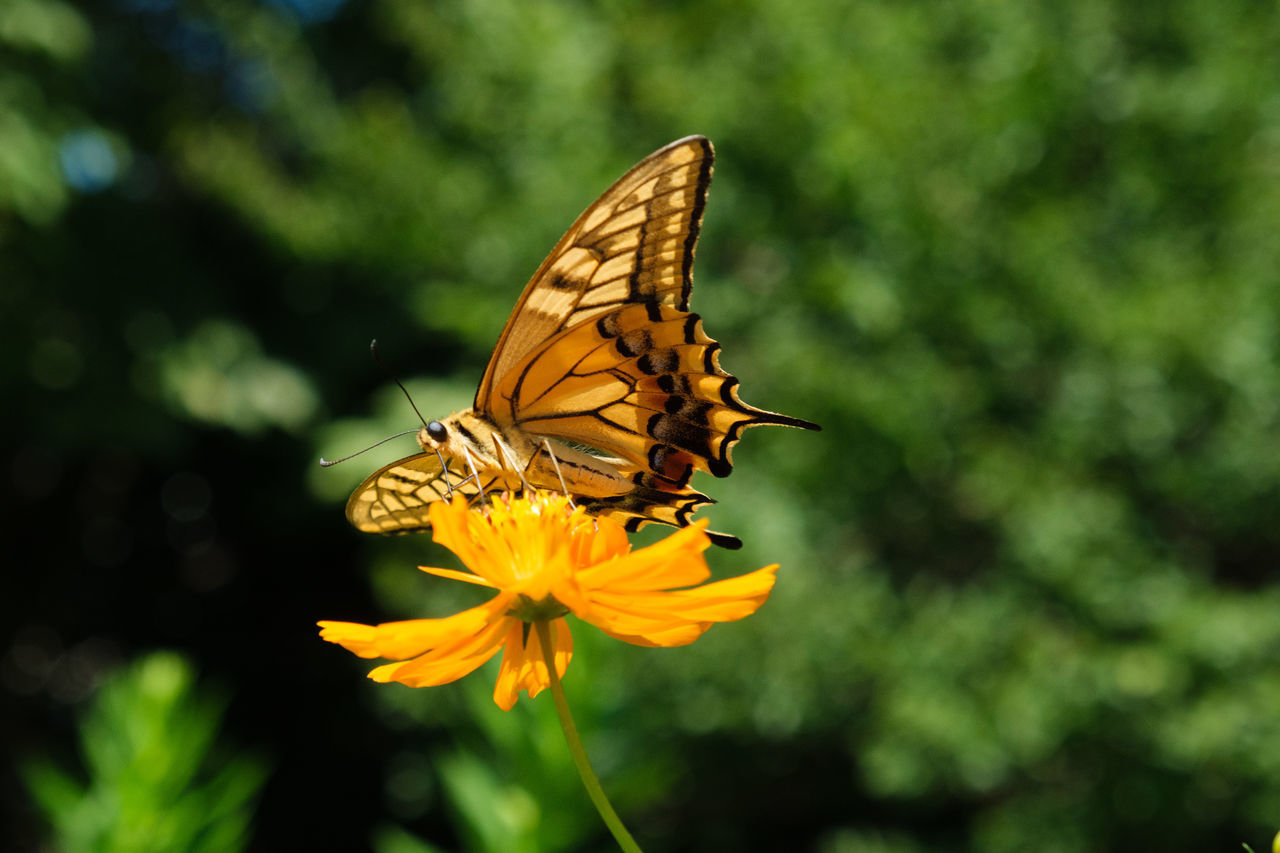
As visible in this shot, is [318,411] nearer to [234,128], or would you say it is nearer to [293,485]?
[293,485]

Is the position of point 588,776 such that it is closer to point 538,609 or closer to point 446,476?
point 538,609

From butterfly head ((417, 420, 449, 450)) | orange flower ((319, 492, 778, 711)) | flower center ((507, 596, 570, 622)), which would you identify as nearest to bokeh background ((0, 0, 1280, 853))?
butterfly head ((417, 420, 449, 450))

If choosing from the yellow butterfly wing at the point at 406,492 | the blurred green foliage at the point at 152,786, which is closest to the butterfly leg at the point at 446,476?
the yellow butterfly wing at the point at 406,492

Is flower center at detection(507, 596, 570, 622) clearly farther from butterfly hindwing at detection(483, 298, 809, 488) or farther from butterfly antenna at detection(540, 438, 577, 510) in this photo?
butterfly hindwing at detection(483, 298, 809, 488)

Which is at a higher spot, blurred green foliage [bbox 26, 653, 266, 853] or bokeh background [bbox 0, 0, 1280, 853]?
bokeh background [bbox 0, 0, 1280, 853]

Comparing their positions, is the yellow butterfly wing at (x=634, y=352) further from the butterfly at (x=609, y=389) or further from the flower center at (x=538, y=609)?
the flower center at (x=538, y=609)

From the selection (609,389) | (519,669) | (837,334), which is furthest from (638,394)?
(837,334)
